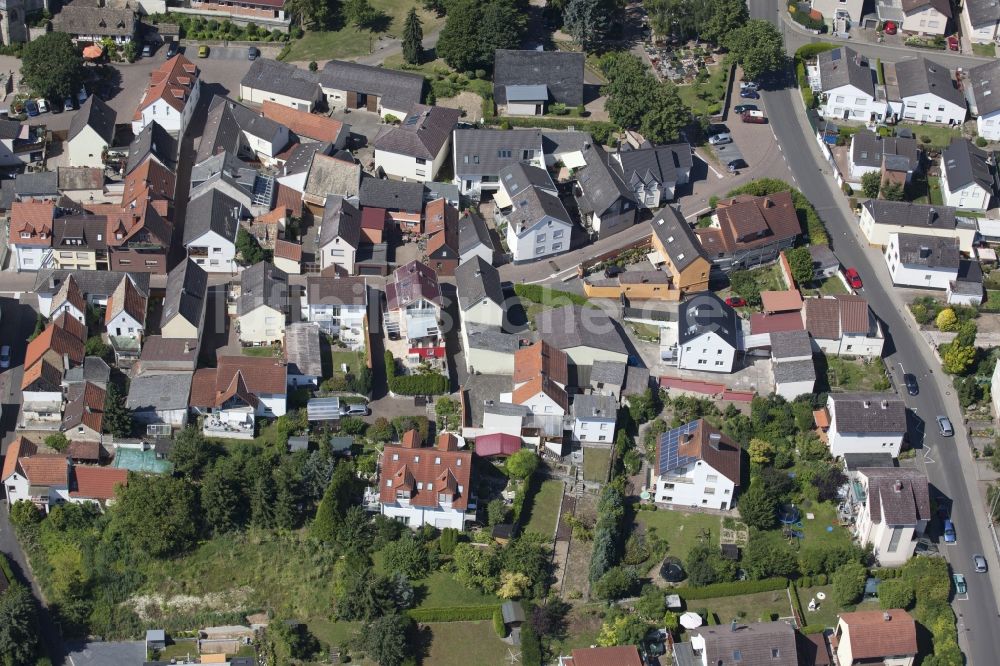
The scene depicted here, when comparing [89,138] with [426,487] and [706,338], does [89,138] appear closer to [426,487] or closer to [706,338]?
[426,487]

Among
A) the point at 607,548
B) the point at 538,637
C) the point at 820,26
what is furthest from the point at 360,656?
the point at 820,26

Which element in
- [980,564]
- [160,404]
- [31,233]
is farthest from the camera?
[31,233]

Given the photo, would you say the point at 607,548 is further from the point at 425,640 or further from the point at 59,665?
the point at 59,665

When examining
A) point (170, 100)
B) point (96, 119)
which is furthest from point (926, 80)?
point (96, 119)

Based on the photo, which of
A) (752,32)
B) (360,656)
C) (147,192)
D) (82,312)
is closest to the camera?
(360,656)

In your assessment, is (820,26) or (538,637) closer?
(538,637)

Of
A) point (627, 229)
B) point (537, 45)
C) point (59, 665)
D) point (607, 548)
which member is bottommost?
point (59, 665)
